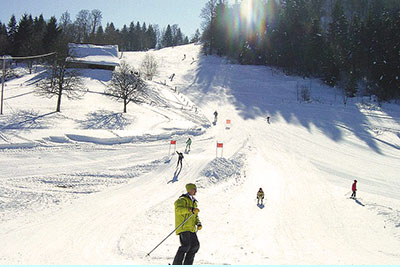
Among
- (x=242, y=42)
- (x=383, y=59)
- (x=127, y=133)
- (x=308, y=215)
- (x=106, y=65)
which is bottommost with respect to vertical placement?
(x=308, y=215)

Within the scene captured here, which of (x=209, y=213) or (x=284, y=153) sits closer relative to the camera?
(x=209, y=213)

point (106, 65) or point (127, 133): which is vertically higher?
point (106, 65)

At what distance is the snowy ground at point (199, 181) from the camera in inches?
490

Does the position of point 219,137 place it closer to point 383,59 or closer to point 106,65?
point 106,65

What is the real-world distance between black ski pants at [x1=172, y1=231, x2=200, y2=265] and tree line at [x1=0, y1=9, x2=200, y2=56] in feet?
126

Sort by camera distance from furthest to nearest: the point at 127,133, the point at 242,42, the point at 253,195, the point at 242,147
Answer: the point at 242,42
the point at 242,147
the point at 127,133
the point at 253,195

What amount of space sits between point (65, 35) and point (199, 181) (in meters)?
51.1

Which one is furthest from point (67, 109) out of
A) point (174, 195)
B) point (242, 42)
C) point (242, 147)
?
point (242, 42)

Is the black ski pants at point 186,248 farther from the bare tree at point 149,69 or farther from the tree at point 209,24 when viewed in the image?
the tree at point 209,24

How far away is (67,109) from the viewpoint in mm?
36625

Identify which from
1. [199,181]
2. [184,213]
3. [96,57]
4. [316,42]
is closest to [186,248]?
[184,213]

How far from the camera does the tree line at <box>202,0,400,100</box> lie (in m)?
57.6

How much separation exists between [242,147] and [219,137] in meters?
3.70

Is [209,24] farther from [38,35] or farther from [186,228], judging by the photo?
[186,228]
